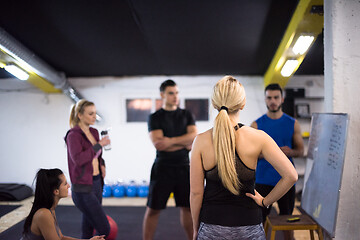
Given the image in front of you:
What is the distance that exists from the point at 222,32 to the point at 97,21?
1.48 meters

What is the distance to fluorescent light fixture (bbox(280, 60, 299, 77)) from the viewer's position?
4237 millimetres

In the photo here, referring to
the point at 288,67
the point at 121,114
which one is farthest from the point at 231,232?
the point at 121,114

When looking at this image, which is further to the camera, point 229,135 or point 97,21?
point 97,21

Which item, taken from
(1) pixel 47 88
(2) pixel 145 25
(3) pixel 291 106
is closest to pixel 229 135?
(2) pixel 145 25

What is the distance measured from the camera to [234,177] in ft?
4.48

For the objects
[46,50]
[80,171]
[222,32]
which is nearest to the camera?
[80,171]

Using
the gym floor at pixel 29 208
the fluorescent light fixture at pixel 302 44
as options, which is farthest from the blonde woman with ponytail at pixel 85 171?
the fluorescent light fixture at pixel 302 44

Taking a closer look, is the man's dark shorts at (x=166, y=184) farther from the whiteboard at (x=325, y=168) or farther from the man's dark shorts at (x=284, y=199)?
the whiteboard at (x=325, y=168)

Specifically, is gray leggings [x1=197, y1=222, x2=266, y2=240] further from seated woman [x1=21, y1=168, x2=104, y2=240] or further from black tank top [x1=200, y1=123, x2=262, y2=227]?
seated woman [x1=21, y1=168, x2=104, y2=240]

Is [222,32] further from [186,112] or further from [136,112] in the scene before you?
[136,112]

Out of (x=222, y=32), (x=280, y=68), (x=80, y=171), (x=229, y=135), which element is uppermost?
(x=222, y=32)

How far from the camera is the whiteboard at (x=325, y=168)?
1.85 meters

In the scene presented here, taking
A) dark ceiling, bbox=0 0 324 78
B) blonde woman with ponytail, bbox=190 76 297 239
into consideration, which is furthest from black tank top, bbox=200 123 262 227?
dark ceiling, bbox=0 0 324 78

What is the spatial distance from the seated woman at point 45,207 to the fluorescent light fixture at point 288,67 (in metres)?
3.42
